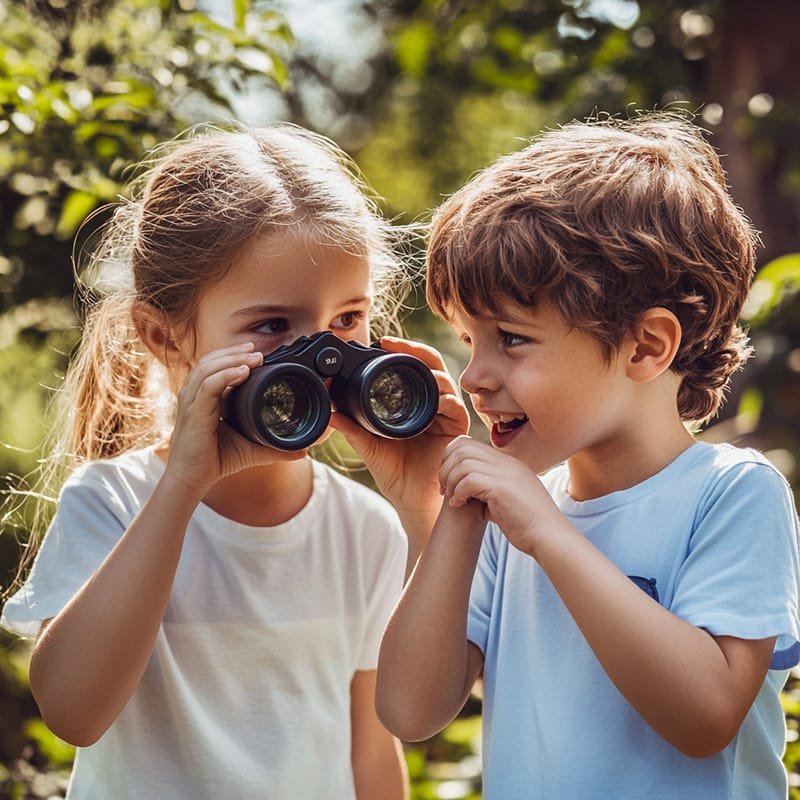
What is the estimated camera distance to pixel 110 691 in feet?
6.08

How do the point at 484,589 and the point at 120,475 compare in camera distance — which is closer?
the point at 484,589

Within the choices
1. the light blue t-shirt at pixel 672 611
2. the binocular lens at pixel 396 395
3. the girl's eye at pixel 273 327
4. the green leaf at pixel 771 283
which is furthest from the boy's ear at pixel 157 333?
the green leaf at pixel 771 283

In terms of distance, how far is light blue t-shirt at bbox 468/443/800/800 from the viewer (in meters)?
1.62

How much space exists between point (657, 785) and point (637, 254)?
0.78 metres

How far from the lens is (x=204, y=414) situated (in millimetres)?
1889

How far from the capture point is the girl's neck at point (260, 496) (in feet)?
7.28

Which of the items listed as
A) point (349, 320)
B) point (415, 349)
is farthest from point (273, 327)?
point (415, 349)

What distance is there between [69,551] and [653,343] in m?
1.06

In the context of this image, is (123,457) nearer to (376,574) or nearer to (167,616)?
(167,616)

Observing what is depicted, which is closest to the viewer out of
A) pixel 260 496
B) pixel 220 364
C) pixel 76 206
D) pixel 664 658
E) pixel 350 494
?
pixel 664 658

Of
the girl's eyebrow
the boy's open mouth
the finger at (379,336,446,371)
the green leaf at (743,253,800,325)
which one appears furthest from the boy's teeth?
the green leaf at (743,253,800,325)

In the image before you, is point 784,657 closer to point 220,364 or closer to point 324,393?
point 324,393

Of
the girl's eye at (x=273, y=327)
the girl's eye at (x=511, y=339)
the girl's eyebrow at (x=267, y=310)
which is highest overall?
the girl's eye at (x=511, y=339)

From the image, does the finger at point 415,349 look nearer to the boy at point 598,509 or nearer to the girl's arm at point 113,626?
the boy at point 598,509
